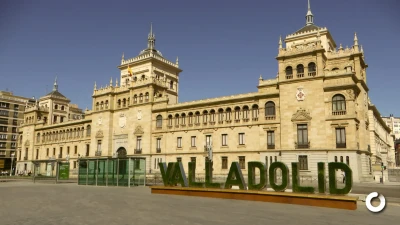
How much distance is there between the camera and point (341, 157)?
37344 millimetres

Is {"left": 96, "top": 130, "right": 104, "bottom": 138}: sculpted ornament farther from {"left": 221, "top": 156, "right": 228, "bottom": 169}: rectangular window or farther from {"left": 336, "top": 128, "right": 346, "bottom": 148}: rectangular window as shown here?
{"left": 336, "top": 128, "right": 346, "bottom": 148}: rectangular window

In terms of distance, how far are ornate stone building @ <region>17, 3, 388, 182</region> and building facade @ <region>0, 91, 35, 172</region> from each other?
36583mm

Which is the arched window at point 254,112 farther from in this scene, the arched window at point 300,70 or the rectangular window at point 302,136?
the arched window at point 300,70

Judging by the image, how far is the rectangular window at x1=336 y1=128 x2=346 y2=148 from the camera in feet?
124

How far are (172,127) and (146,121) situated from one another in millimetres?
5164

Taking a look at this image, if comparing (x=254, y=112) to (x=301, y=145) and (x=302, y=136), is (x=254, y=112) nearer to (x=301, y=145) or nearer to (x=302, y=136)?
(x=302, y=136)

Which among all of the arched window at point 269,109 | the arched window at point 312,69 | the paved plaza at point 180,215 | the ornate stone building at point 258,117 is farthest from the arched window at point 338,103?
the paved plaza at point 180,215

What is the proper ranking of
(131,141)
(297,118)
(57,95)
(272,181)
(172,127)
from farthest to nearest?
(57,95) → (131,141) → (172,127) → (297,118) → (272,181)

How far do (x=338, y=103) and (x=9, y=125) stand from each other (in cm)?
9257

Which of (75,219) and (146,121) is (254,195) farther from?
(146,121)

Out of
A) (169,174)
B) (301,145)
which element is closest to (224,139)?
(301,145)

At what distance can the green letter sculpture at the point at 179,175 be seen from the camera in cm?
2345

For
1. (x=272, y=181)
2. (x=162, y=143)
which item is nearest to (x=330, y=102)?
(x=272, y=181)

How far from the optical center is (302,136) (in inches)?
1570
